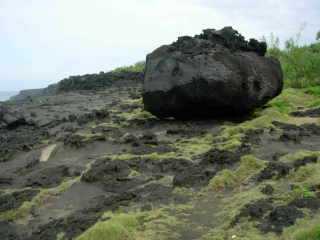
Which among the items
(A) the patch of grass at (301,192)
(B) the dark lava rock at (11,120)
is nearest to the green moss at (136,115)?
(B) the dark lava rock at (11,120)

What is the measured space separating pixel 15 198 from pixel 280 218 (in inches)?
201

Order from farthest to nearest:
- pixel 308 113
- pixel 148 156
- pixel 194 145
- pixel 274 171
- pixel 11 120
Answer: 1. pixel 11 120
2. pixel 308 113
3. pixel 194 145
4. pixel 148 156
5. pixel 274 171

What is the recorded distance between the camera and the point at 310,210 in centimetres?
764

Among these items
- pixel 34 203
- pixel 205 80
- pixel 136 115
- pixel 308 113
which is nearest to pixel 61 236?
pixel 34 203

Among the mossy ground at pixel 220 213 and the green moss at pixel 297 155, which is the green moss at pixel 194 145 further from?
the green moss at pixel 297 155

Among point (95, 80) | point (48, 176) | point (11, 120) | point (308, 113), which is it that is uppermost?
point (95, 80)

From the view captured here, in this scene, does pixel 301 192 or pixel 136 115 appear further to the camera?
pixel 136 115

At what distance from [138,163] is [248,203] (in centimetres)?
362

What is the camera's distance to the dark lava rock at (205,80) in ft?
47.9

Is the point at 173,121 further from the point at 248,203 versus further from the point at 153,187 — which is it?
the point at 248,203

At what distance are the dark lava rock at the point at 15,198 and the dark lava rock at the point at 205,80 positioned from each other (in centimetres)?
545

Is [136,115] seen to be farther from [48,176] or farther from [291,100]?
[48,176]

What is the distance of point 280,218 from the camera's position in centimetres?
750

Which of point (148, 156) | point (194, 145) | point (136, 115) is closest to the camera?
point (148, 156)
